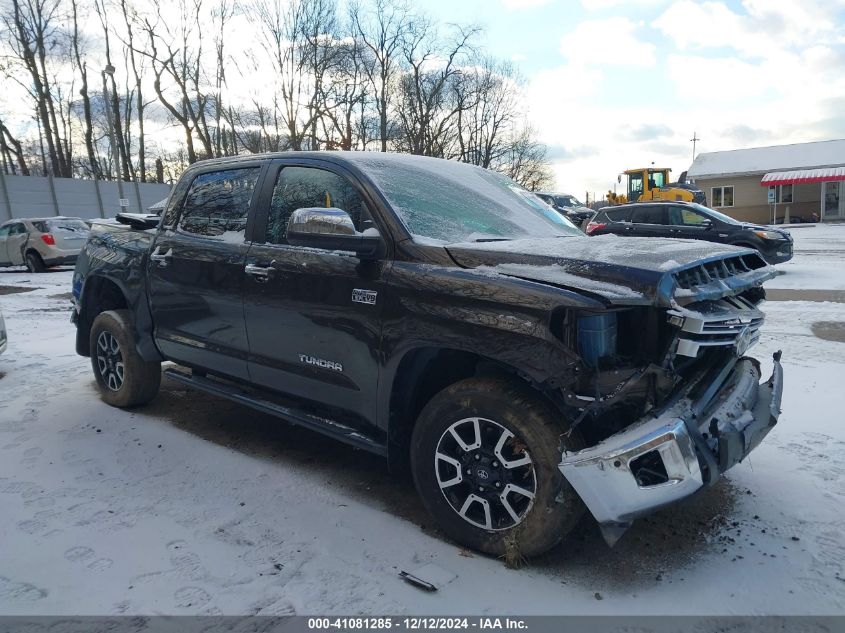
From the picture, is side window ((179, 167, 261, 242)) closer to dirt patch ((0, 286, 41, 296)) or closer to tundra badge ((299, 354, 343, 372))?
tundra badge ((299, 354, 343, 372))

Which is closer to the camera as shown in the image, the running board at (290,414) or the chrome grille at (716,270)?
the chrome grille at (716,270)

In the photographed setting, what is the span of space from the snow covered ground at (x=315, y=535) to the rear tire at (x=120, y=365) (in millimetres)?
258

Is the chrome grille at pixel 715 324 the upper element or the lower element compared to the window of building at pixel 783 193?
lower

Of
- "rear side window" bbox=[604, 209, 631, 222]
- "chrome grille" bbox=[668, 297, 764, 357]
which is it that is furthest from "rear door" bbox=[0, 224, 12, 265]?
"chrome grille" bbox=[668, 297, 764, 357]

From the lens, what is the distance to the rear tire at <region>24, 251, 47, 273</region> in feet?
53.4

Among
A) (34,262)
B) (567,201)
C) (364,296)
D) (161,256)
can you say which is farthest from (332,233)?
(567,201)

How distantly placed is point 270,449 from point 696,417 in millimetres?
2769

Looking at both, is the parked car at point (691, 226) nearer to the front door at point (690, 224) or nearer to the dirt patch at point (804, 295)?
the front door at point (690, 224)

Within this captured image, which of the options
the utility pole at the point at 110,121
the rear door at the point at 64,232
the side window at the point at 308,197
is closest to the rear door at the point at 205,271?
the side window at the point at 308,197

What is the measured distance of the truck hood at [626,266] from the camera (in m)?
2.45

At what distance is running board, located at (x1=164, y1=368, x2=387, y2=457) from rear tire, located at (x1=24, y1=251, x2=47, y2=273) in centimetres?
1436

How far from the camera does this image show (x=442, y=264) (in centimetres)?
293

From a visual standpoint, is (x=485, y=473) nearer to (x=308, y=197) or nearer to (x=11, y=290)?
(x=308, y=197)
